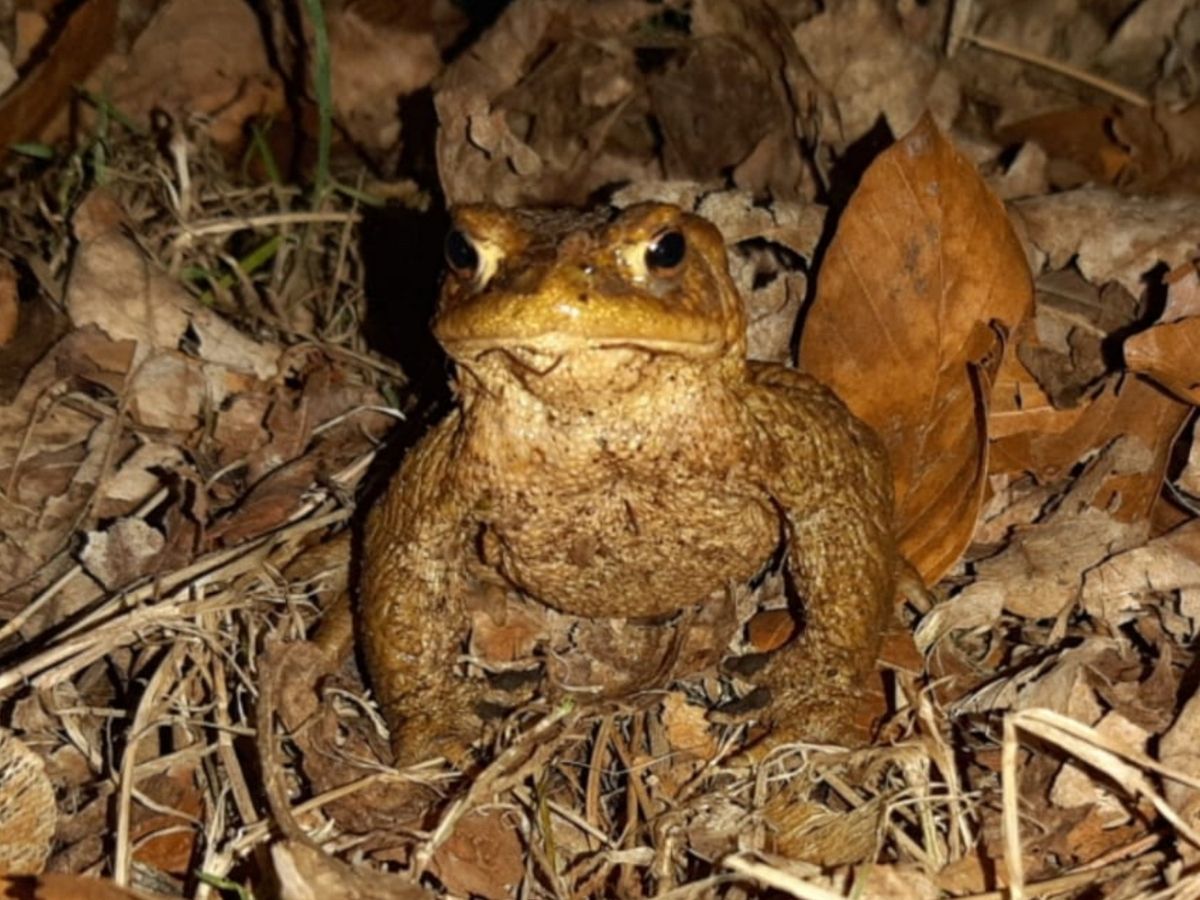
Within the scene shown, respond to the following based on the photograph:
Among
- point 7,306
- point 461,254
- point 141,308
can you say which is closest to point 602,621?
point 461,254

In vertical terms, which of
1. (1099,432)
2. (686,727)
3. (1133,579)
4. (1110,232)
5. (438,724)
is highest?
(1110,232)

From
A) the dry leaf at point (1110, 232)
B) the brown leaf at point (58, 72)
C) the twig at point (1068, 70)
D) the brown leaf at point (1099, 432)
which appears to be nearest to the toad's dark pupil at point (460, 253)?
the brown leaf at point (1099, 432)

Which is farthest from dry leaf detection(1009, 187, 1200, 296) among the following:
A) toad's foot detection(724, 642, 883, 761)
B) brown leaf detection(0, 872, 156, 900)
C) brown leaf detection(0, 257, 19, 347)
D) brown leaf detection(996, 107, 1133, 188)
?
brown leaf detection(0, 872, 156, 900)

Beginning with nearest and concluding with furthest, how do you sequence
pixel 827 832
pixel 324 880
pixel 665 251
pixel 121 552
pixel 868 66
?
pixel 324 880 < pixel 665 251 < pixel 827 832 < pixel 121 552 < pixel 868 66

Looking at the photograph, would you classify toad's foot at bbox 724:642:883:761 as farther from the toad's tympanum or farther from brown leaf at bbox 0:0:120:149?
brown leaf at bbox 0:0:120:149

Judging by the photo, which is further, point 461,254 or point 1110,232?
point 1110,232

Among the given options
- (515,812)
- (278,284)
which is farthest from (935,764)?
(278,284)

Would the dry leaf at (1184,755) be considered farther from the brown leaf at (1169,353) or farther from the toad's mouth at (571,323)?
the toad's mouth at (571,323)

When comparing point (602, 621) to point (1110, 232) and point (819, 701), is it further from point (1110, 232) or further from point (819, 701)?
point (1110, 232)

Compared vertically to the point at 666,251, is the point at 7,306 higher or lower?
lower
